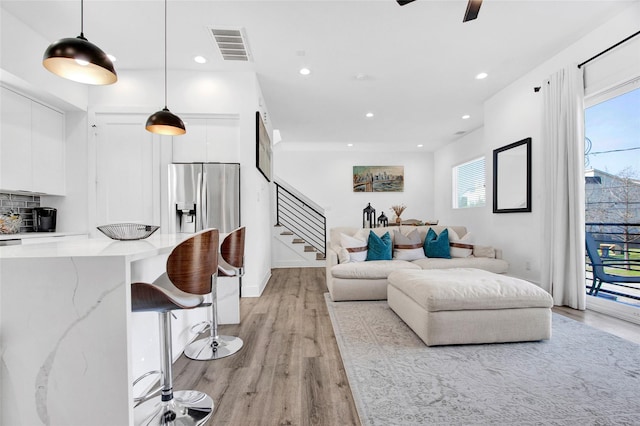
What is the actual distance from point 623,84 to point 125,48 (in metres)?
5.32

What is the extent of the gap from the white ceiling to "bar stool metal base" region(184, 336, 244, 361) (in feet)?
9.78

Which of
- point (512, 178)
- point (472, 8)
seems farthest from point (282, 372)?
point (512, 178)

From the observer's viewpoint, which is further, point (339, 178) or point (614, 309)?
point (339, 178)

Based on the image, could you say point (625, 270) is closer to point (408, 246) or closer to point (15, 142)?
point (408, 246)

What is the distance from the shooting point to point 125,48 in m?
3.50

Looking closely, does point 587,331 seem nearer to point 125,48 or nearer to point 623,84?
point 623,84

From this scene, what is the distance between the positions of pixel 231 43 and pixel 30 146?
253 cm

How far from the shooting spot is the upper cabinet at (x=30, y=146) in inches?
123

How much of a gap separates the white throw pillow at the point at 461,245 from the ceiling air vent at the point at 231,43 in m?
3.84

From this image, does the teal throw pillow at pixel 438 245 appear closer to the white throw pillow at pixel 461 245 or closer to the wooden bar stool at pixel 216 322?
the white throw pillow at pixel 461 245

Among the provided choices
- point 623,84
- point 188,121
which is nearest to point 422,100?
point 623,84

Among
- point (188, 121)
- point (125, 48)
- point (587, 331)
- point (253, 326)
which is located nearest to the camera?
point (587, 331)

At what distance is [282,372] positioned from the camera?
2.08m

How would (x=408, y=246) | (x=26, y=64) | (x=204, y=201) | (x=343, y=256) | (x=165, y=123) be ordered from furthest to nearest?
(x=408, y=246), (x=343, y=256), (x=204, y=201), (x=26, y=64), (x=165, y=123)
